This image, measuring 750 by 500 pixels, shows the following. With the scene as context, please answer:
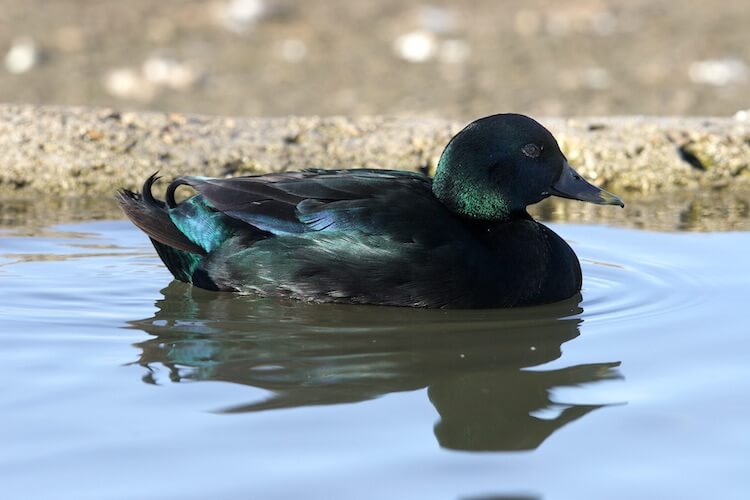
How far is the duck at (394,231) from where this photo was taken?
468 centimetres

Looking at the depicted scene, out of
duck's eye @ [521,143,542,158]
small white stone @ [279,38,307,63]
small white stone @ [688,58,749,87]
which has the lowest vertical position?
duck's eye @ [521,143,542,158]

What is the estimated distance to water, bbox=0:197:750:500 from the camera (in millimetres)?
2961

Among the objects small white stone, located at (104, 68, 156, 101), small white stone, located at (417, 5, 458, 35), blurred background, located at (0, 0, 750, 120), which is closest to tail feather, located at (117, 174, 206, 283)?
blurred background, located at (0, 0, 750, 120)

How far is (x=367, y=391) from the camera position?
11.9 feet

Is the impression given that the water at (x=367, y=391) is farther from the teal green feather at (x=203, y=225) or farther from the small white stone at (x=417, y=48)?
the small white stone at (x=417, y=48)

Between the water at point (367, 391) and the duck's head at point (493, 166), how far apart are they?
0.46 meters

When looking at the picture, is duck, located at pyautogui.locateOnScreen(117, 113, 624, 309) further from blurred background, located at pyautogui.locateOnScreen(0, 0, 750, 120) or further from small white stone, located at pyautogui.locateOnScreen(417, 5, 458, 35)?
small white stone, located at pyautogui.locateOnScreen(417, 5, 458, 35)

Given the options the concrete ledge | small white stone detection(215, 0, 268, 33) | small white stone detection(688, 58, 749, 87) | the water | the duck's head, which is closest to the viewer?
the water

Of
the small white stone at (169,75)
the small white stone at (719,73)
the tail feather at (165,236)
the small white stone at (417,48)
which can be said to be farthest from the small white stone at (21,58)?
the tail feather at (165,236)

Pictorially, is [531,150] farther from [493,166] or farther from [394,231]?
[394,231]

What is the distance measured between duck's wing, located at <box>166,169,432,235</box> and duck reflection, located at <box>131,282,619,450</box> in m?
0.30

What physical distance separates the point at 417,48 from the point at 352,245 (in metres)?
6.73

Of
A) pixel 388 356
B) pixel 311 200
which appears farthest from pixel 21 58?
pixel 388 356

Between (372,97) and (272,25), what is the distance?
84.1 inches
